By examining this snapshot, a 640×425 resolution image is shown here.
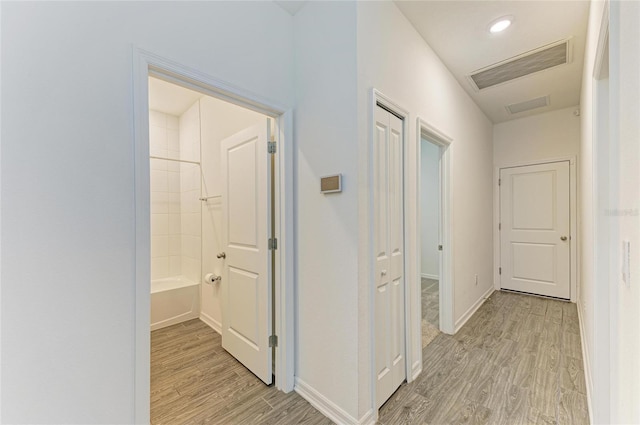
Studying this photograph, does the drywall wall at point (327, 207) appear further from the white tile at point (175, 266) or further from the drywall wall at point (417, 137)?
the white tile at point (175, 266)

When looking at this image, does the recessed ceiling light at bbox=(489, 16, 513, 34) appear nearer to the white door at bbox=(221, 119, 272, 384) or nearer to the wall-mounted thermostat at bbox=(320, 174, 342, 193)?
the wall-mounted thermostat at bbox=(320, 174, 342, 193)

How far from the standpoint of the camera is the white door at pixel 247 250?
1.98 m

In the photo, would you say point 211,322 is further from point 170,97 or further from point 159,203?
point 170,97

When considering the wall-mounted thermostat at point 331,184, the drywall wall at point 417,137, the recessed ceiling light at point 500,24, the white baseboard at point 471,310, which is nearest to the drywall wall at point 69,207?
the wall-mounted thermostat at point 331,184

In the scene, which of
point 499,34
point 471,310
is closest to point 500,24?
point 499,34

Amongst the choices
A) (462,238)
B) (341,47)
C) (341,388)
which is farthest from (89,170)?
(462,238)

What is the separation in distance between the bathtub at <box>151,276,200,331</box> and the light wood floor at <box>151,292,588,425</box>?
203 millimetres

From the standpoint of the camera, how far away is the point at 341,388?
1.59m

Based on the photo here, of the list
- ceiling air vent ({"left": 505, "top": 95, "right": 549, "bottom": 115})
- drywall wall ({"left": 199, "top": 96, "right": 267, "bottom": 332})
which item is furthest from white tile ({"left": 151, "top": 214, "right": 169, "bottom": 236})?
ceiling air vent ({"left": 505, "top": 95, "right": 549, "bottom": 115})

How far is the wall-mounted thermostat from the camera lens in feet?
5.18

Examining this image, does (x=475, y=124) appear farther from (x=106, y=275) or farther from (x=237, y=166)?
(x=106, y=275)

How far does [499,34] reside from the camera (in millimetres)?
2188

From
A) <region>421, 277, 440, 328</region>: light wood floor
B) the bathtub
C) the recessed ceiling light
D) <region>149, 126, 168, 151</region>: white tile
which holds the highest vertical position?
the recessed ceiling light

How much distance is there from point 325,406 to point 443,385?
0.92 m
